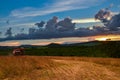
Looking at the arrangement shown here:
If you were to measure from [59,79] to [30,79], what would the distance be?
6.81 feet

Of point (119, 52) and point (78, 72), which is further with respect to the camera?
point (119, 52)

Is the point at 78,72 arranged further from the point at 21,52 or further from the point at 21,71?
the point at 21,52

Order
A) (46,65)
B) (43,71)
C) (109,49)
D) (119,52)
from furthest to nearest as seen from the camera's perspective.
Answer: (109,49) < (119,52) < (46,65) < (43,71)

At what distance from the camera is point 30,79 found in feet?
83.0

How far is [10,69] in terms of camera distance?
28.6 meters

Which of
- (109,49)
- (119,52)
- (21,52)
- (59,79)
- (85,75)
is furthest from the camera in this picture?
(109,49)

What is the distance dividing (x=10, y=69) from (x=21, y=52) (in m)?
38.1

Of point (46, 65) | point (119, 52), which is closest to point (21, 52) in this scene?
point (119, 52)

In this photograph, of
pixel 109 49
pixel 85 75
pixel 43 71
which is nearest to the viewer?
pixel 85 75

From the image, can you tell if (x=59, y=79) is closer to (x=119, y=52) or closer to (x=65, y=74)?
(x=65, y=74)

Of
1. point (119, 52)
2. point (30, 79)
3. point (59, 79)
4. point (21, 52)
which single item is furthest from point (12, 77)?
point (119, 52)

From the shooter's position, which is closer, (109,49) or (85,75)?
(85,75)

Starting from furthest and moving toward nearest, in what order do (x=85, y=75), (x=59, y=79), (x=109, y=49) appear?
(x=109, y=49) < (x=85, y=75) < (x=59, y=79)

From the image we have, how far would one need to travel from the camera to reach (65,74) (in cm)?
2750
